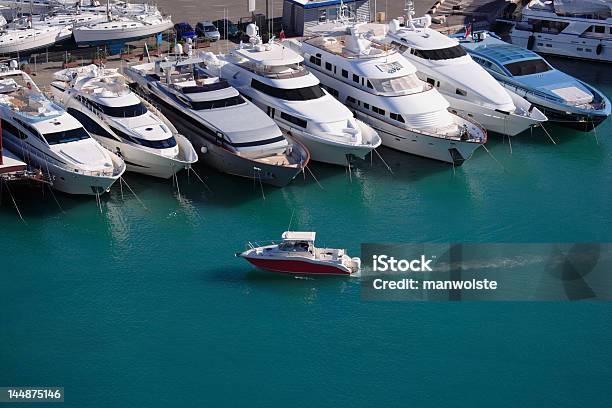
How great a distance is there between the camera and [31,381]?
43.6m

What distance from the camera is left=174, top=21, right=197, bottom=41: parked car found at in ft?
259

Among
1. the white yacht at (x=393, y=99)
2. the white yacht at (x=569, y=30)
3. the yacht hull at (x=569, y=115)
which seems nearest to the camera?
the white yacht at (x=393, y=99)

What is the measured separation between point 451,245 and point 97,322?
18037 mm

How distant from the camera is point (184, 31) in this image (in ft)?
261

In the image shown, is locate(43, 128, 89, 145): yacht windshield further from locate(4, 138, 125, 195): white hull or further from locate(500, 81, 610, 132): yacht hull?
locate(500, 81, 610, 132): yacht hull

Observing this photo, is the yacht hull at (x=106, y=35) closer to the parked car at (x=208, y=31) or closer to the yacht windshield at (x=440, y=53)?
the parked car at (x=208, y=31)

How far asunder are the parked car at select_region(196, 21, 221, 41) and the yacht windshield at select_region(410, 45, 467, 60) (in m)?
16.6

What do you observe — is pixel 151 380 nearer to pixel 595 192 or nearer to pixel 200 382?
pixel 200 382

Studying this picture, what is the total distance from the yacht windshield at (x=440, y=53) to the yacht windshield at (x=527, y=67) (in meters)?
3.86

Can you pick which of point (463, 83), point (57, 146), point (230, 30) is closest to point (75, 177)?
point (57, 146)

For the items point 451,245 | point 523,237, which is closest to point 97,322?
point 451,245

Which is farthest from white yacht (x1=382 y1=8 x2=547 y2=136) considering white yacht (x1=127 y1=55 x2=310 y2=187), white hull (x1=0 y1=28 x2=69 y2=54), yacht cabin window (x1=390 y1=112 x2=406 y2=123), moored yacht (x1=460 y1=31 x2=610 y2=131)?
white hull (x1=0 y1=28 x2=69 y2=54)

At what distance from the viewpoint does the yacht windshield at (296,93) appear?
2479 inches

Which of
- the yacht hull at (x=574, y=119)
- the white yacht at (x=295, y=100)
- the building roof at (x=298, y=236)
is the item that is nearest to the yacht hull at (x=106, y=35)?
the white yacht at (x=295, y=100)
